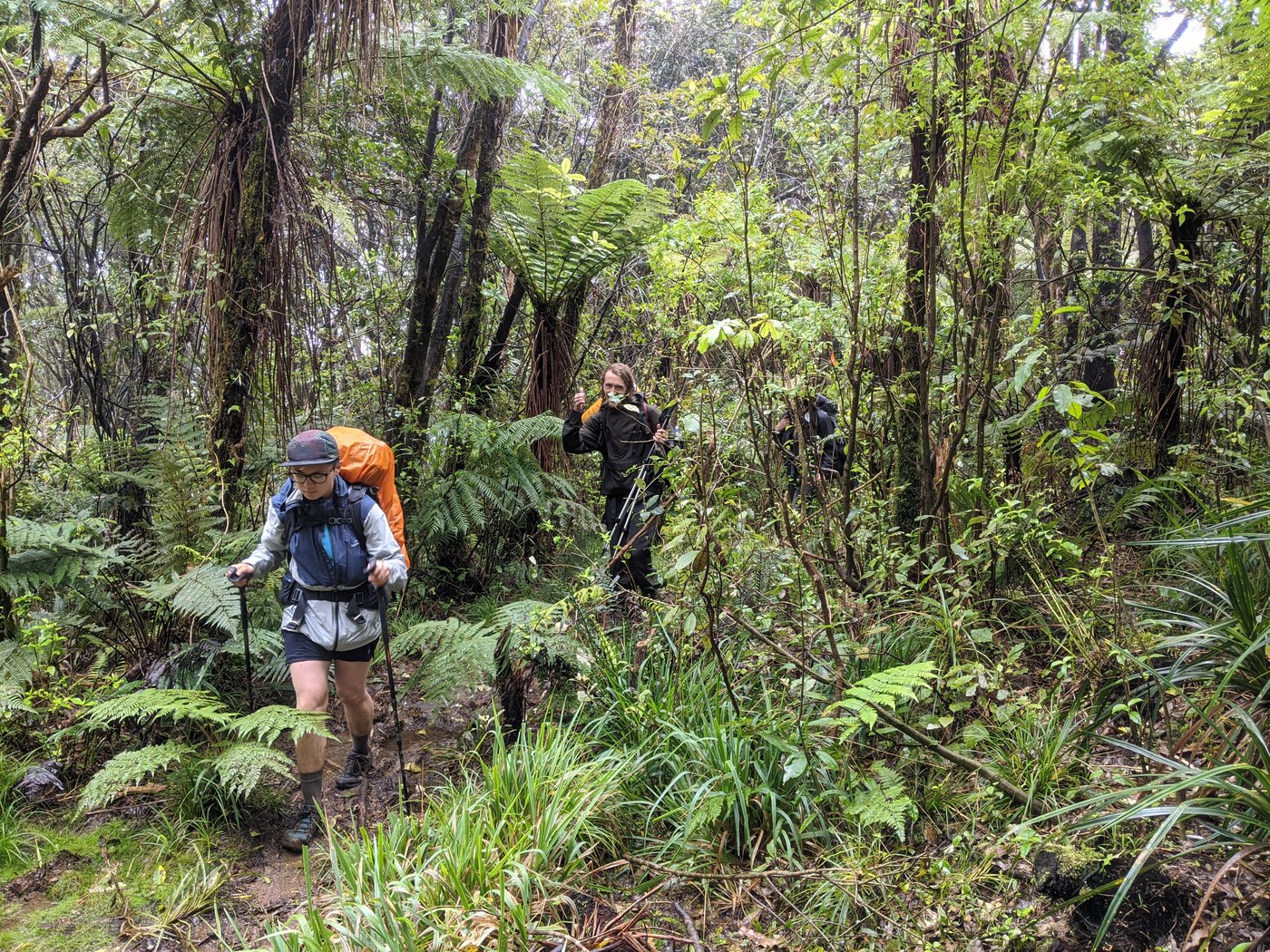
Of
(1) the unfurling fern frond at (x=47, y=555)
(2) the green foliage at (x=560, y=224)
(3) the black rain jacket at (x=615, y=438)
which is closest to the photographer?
(1) the unfurling fern frond at (x=47, y=555)

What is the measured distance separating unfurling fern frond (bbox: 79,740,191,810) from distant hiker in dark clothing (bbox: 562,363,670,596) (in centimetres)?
304

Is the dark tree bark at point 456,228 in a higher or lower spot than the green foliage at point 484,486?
higher

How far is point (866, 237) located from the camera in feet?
16.3

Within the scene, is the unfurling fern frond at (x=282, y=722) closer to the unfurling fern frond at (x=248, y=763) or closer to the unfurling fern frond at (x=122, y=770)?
the unfurling fern frond at (x=248, y=763)

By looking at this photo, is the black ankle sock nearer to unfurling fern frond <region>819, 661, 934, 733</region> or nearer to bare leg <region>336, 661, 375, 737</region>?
bare leg <region>336, 661, 375, 737</region>

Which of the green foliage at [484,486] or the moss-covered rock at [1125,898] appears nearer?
the moss-covered rock at [1125,898]

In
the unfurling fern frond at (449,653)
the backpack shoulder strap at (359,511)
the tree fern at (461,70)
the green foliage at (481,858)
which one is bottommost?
the green foliage at (481,858)

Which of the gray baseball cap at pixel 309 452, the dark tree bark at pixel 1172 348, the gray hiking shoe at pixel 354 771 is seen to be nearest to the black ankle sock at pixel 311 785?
the gray hiking shoe at pixel 354 771

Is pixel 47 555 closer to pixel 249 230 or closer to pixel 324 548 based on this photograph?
pixel 324 548

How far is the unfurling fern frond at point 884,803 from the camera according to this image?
3209mm

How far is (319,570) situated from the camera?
4.14 metres

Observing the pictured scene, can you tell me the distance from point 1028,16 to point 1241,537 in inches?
122

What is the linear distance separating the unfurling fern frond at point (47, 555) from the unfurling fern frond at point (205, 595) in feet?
1.27

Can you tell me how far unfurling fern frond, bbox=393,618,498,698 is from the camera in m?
4.24
